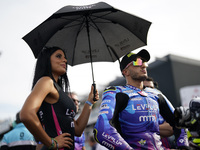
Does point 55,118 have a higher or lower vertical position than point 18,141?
higher

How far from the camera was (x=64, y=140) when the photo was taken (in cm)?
275

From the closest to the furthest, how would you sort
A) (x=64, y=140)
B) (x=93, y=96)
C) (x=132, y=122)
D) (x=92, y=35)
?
(x=64, y=140)
(x=132, y=122)
(x=93, y=96)
(x=92, y=35)

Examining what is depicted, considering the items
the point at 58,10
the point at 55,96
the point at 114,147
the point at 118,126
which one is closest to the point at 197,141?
the point at 114,147

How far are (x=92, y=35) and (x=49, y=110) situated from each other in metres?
1.93

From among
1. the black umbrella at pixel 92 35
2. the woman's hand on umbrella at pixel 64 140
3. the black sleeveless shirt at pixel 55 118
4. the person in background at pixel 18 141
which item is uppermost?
the black umbrella at pixel 92 35

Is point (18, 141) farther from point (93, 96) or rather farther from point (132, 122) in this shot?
point (132, 122)

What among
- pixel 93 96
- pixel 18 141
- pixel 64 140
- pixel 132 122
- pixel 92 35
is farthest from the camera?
pixel 18 141

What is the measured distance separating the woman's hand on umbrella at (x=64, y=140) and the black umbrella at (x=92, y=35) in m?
1.46

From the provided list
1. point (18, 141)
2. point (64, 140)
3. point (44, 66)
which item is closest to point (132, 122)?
point (64, 140)

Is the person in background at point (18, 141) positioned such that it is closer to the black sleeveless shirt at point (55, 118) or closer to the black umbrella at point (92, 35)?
the black umbrella at point (92, 35)

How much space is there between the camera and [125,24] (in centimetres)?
411

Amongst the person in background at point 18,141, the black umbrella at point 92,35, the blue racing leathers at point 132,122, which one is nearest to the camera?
the blue racing leathers at point 132,122

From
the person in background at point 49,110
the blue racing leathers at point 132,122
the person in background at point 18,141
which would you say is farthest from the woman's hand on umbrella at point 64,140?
the person in background at point 18,141

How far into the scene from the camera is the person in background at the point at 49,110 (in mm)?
2566
